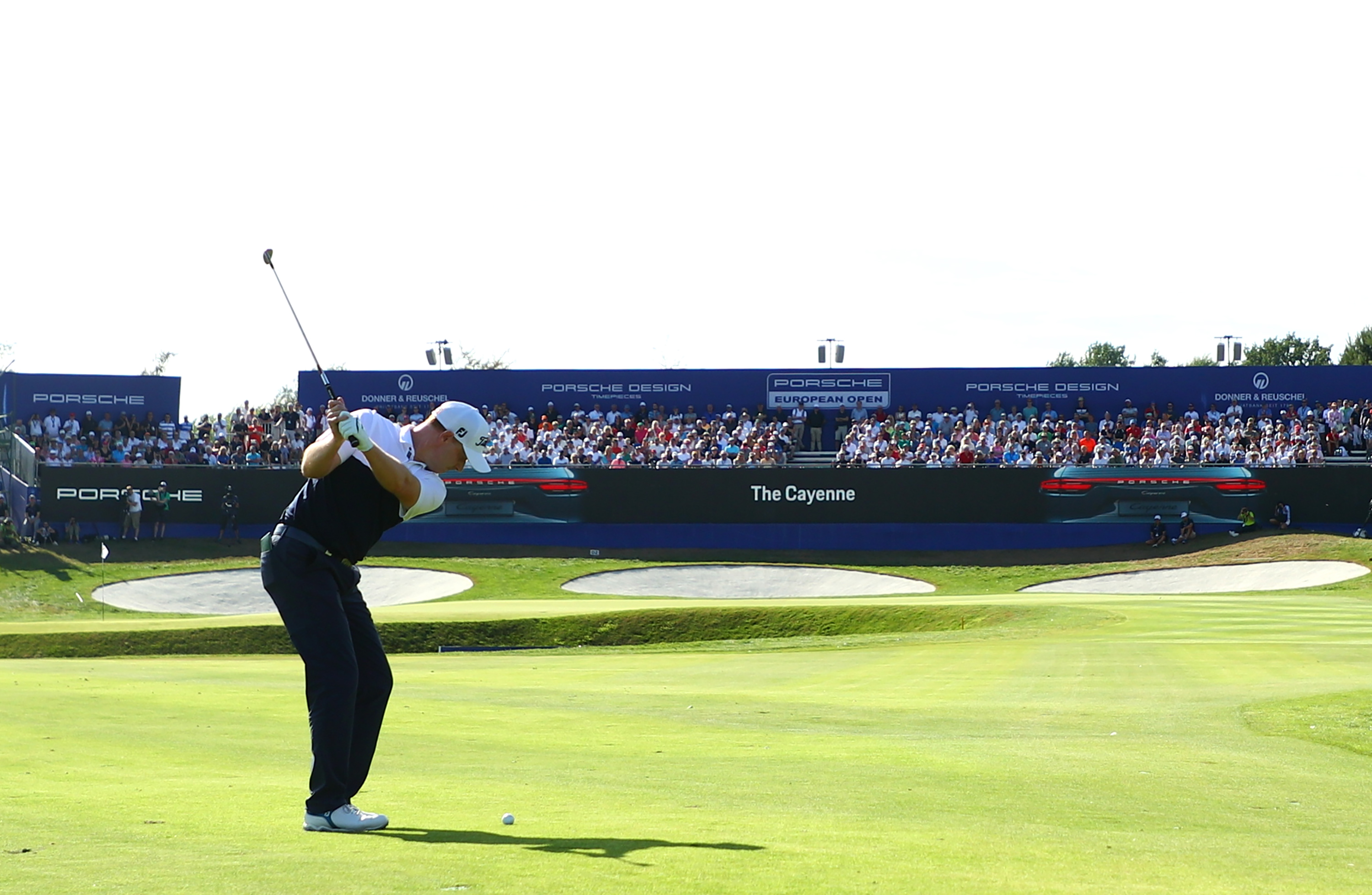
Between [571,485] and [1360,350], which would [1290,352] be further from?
[571,485]

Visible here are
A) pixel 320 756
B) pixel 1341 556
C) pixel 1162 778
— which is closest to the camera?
pixel 320 756

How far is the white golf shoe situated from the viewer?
6328 millimetres

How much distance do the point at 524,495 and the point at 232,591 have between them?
11807 millimetres

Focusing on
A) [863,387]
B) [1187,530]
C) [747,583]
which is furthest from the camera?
[863,387]

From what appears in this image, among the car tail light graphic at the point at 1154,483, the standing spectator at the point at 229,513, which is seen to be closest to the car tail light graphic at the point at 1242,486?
the car tail light graphic at the point at 1154,483

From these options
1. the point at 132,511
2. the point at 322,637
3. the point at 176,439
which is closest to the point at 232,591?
the point at 132,511

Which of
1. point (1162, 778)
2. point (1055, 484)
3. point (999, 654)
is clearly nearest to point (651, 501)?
point (1055, 484)

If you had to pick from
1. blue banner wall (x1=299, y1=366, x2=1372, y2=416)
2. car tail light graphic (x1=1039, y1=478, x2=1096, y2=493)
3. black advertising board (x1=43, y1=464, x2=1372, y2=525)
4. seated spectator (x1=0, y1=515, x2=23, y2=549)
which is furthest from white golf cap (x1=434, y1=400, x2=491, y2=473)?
blue banner wall (x1=299, y1=366, x2=1372, y2=416)

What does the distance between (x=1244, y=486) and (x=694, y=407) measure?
23448 mm

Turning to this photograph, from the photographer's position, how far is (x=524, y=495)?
51906 mm

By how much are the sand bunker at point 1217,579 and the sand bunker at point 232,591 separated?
2010 cm

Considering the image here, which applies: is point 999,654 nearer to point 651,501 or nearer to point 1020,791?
point 1020,791

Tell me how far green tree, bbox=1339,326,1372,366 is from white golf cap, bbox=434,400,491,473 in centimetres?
11853

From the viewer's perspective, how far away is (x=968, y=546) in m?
50.4
